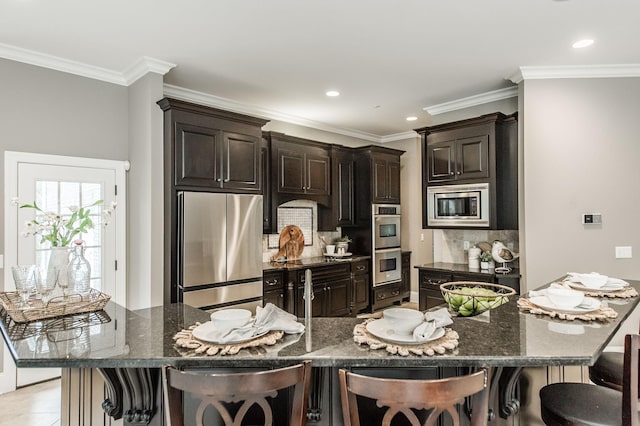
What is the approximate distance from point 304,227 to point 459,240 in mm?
2180

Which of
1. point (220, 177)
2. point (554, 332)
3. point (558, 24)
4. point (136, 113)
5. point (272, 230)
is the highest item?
point (558, 24)

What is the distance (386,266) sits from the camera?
5953mm

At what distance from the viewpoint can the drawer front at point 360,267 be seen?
5504mm

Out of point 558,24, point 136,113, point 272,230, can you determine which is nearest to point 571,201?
point 558,24

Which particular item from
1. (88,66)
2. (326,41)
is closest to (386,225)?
(326,41)

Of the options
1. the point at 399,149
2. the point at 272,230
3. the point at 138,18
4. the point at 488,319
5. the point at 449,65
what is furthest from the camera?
the point at 399,149

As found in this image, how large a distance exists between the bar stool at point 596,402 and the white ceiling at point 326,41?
7.60ft

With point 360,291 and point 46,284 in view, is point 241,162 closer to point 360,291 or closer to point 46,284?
point 46,284

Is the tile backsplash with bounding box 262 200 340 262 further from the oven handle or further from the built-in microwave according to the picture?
the built-in microwave

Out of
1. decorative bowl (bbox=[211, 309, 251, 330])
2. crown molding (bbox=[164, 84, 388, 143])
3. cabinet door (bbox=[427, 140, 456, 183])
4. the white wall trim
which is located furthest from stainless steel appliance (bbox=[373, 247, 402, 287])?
decorative bowl (bbox=[211, 309, 251, 330])

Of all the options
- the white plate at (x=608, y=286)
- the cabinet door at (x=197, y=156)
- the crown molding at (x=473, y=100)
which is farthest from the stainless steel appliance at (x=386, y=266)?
the white plate at (x=608, y=286)

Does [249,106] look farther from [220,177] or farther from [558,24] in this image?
[558,24]

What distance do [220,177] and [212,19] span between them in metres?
1.52

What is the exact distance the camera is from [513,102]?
14.3ft
